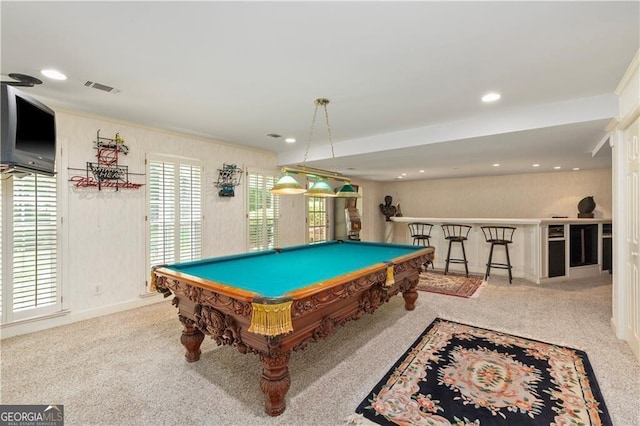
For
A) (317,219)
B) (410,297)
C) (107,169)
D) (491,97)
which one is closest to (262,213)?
(317,219)

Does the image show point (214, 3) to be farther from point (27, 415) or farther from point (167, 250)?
point (167, 250)

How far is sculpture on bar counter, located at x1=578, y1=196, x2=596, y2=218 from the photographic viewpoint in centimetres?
639

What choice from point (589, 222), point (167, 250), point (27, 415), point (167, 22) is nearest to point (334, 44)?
point (167, 22)

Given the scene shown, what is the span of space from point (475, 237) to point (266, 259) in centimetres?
487

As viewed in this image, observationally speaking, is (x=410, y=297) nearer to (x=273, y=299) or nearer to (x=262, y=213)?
(x=273, y=299)

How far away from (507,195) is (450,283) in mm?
4123

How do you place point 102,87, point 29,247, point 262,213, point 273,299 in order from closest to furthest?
point 273,299, point 102,87, point 29,247, point 262,213

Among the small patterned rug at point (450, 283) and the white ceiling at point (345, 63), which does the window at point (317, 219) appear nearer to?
the small patterned rug at point (450, 283)

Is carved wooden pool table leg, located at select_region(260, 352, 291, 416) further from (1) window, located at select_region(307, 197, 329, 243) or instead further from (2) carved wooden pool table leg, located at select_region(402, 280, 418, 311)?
(1) window, located at select_region(307, 197, 329, 243)

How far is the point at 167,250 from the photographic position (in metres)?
4.25

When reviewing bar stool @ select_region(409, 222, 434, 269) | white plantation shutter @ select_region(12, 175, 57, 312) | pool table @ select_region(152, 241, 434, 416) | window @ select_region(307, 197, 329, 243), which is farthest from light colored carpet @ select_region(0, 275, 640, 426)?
window @ select_region(307, 197, 329, 243)

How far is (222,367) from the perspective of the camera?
8.04ft

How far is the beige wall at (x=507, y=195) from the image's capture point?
6.74 m

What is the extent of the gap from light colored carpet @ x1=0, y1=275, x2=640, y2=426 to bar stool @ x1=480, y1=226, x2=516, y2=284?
5.44 feet
